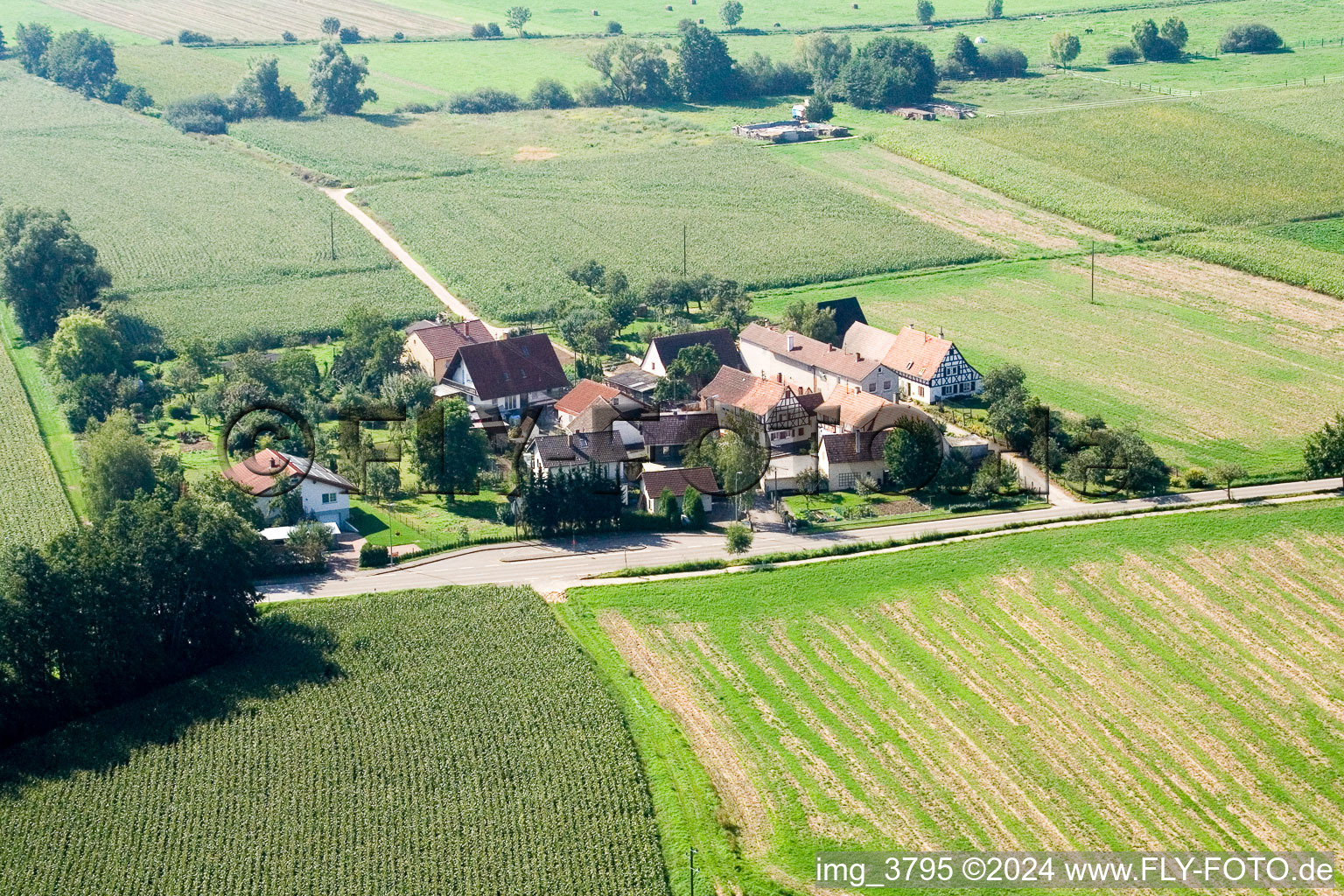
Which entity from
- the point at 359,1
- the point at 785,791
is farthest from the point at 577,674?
the point at 359,1

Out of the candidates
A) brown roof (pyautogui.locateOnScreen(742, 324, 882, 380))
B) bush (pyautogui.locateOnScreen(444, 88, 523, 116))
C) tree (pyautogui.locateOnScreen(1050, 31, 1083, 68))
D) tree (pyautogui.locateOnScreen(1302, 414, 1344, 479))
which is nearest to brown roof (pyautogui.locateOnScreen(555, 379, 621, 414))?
brown roof (pyautogui.locateOnScreen(742, 324, 882, 380))

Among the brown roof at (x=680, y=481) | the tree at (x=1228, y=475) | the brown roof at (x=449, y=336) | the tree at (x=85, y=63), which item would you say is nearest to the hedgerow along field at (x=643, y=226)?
the brown roof at (x=449, y=336)

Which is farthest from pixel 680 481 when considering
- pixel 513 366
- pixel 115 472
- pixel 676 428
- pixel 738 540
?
pixel 115 472

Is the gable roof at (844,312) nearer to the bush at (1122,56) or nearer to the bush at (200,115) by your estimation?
the bush at (200,115)

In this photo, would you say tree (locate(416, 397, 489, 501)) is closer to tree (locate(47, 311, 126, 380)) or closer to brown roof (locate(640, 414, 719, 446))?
brown roof (locate(640, 414, 719, 446))

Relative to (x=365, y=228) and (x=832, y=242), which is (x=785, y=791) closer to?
(x=832, y=242)

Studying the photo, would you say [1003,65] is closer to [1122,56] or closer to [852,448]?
[1122,56]
